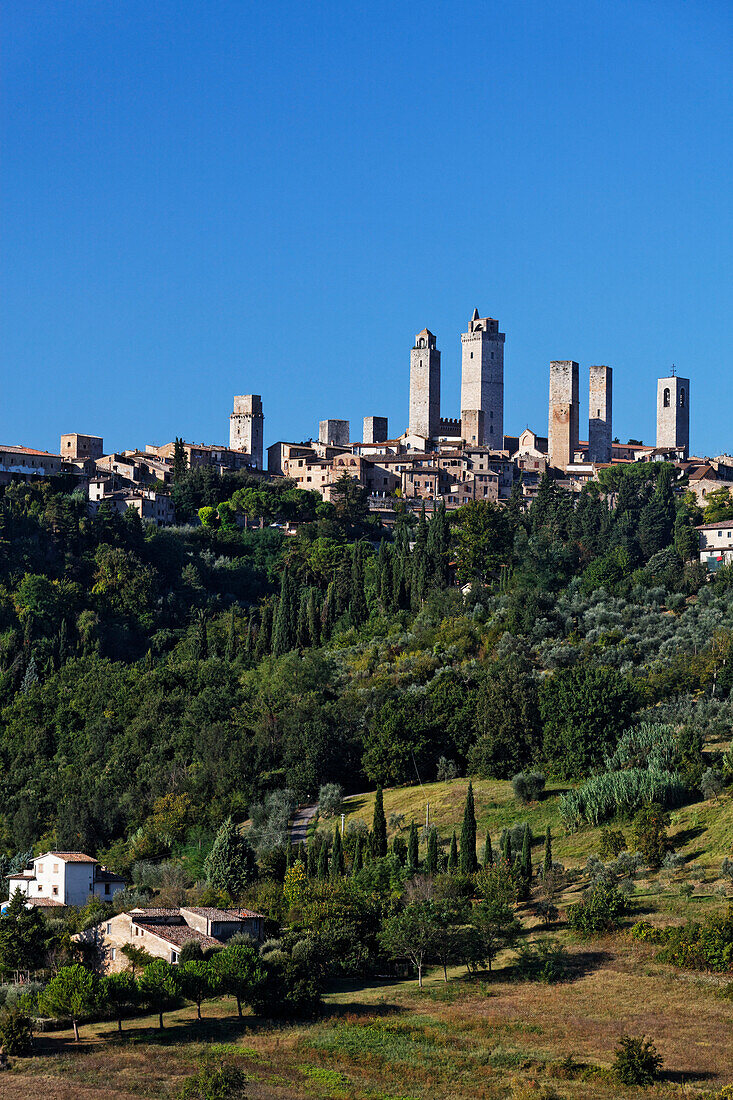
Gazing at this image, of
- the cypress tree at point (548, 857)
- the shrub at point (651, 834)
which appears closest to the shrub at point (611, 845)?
the shrub at point (651, 834)

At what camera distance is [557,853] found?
163 ft

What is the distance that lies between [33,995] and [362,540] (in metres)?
58.8

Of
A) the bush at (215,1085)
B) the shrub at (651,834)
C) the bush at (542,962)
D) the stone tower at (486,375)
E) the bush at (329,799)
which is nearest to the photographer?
the bush at (215,1085)

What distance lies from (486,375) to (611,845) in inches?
3129

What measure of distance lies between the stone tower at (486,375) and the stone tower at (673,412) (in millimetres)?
15138

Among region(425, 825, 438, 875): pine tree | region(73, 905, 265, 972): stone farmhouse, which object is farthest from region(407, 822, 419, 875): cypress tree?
region(73, 905, 265, 972): stone farmhouse

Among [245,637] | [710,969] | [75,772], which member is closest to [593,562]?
[245,637]

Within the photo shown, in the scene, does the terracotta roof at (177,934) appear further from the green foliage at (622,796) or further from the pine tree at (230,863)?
the green foliage at (622,796)

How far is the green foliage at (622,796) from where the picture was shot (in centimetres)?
5078

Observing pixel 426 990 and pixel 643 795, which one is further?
pixel 643 795

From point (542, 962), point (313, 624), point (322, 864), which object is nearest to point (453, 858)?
point (322, 864)

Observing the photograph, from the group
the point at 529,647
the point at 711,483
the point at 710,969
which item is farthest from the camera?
the point at 711,483

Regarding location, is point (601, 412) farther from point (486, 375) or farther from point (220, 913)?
point (220, 913)

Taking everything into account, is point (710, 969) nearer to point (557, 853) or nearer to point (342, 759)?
point (557, 853)
